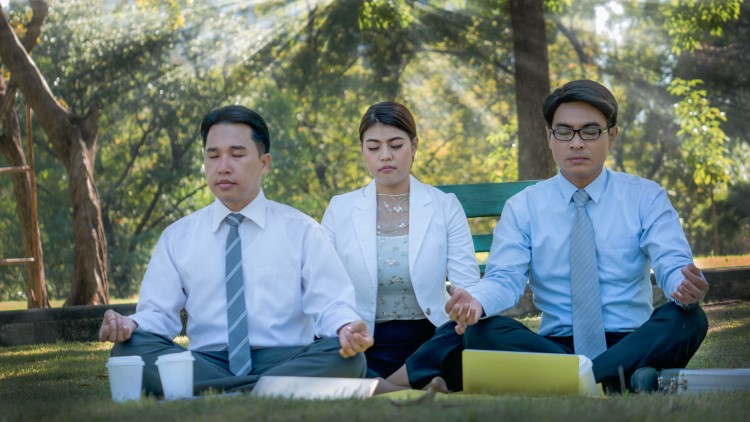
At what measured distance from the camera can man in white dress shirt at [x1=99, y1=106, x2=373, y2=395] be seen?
4.11 m

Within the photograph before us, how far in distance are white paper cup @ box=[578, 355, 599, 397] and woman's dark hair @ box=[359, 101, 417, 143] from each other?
1.63 meters

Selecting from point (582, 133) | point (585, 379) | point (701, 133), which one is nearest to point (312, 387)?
point (585, 379)

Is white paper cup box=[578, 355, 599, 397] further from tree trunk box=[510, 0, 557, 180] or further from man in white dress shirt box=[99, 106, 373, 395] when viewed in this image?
tree trunk box=[510, 0, 557, 180]

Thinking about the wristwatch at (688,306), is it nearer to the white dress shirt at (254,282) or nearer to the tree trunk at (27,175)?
the white dress shirt at (254,282)

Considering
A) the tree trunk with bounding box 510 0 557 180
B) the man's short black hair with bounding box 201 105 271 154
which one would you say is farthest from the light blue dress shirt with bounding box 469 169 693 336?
the tree trunk with bounding box 510 0 557 180

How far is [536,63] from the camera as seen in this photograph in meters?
10.1

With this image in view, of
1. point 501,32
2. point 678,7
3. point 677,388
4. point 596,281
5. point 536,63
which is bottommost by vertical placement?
point 677,388

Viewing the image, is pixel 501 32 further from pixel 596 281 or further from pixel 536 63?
pixel 596 281

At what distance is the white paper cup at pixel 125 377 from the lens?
3457mm

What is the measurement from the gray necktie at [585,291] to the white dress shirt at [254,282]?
0.99m

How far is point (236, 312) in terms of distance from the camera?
4.11 meters

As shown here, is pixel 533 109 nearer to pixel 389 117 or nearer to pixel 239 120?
pixel 389 117

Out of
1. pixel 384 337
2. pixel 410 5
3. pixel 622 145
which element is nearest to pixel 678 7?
pixel 410 5

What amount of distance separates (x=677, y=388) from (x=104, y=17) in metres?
25.1
